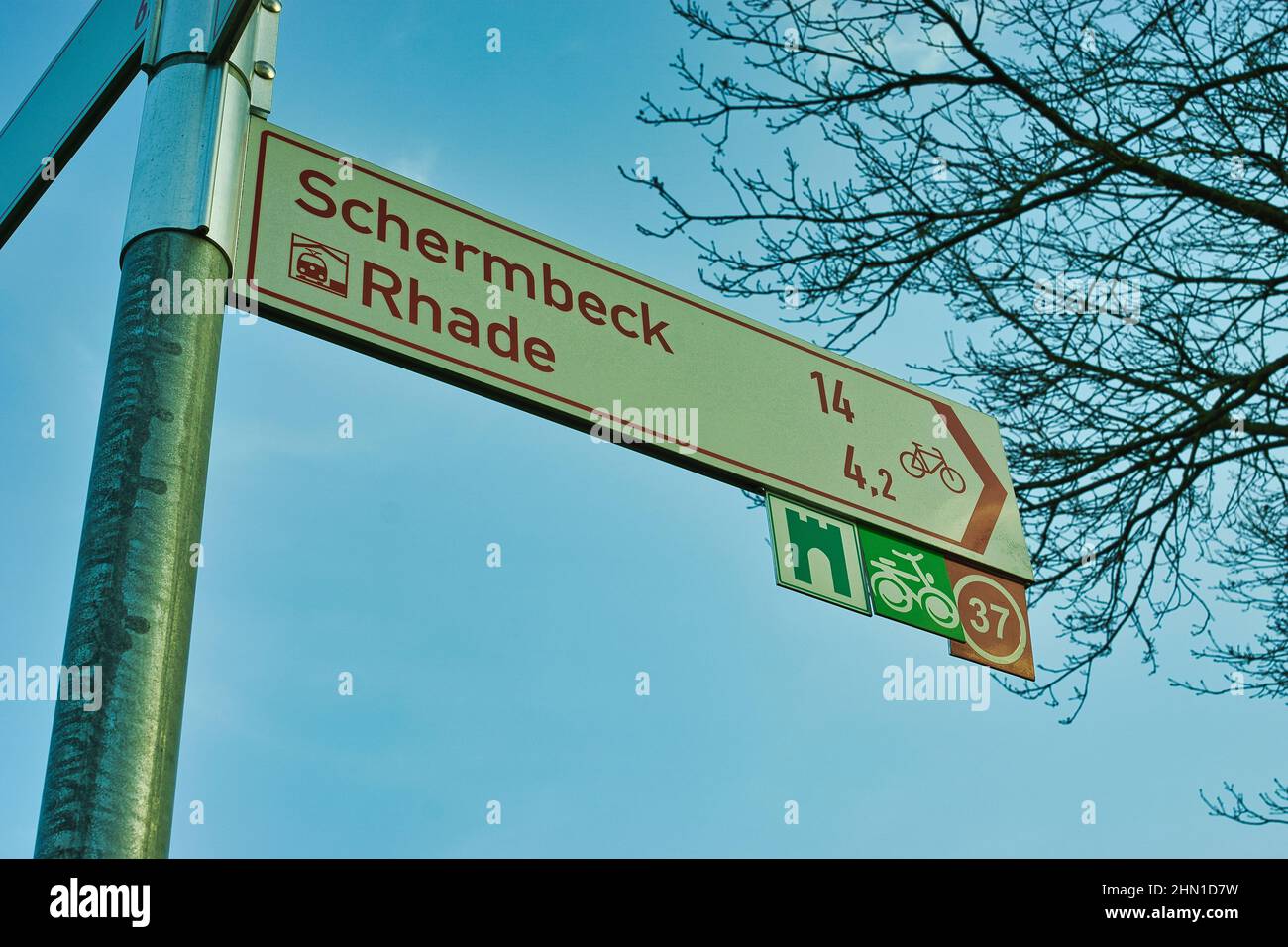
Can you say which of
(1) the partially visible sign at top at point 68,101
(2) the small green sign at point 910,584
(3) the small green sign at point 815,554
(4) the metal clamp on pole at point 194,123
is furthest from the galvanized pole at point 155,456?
(2) the small green sign at point 910,584

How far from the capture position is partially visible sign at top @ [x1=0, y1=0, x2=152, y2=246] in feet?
8.71

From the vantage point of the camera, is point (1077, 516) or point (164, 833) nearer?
point (164, 833)

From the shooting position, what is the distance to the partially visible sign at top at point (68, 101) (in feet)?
8.71

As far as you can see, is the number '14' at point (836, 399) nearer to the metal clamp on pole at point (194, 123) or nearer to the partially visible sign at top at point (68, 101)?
the metal clamp on pole at point (194, 123)

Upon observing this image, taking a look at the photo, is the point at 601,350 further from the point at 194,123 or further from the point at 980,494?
the point at 980,494

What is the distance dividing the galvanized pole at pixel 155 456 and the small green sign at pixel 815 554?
129cm

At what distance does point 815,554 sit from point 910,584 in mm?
316

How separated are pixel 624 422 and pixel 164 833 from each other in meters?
1.38

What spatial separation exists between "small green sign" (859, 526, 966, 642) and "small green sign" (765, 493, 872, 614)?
1.9 inches

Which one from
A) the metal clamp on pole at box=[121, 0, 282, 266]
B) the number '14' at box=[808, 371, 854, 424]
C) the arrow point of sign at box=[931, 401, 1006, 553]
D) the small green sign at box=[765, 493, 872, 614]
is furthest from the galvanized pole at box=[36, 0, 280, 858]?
the arrow point of sign at box=[931, 401, 1006, 553]

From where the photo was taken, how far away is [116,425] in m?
2.04
